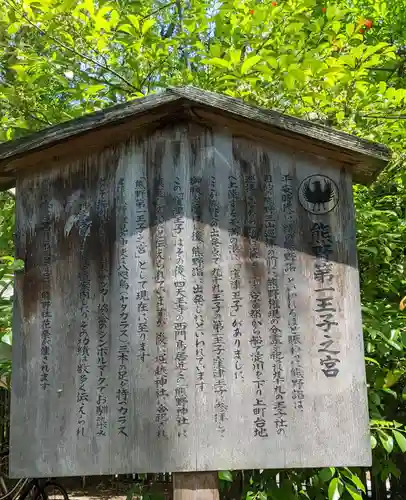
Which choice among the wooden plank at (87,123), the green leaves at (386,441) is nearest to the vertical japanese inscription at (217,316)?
the wooden plank at (87,123)

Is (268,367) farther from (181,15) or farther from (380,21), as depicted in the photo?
(380,21)

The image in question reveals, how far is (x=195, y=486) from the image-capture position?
2516 mm

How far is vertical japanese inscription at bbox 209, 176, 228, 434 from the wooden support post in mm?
248

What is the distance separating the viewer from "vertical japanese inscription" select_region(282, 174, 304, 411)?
98.6 inches

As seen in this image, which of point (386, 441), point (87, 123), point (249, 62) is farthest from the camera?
point (249, 62)

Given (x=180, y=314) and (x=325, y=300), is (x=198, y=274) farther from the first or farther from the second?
(x=325, y=300)

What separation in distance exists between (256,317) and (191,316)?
31 cm

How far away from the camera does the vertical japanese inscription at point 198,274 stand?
8.32ft

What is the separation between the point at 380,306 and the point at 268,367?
148cm

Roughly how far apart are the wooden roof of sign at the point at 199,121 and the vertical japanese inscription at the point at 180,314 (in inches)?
14.5

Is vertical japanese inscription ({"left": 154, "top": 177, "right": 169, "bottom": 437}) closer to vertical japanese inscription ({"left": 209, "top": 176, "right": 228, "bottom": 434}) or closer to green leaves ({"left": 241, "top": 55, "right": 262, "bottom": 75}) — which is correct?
vertical japanese inscription ({"left": 209, "top": 176, "right": 228, "bottom": 434})

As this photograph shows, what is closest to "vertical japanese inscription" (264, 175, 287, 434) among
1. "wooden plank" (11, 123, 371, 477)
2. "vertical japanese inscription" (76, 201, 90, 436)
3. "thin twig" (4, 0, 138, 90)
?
"wooden plank" (11, 123, 371, 477)

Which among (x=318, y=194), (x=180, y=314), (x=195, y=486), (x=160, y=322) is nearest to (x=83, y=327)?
(x=160, y=322)

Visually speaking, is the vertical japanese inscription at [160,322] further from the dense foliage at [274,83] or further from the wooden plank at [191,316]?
the dense foliage at [274,83]
